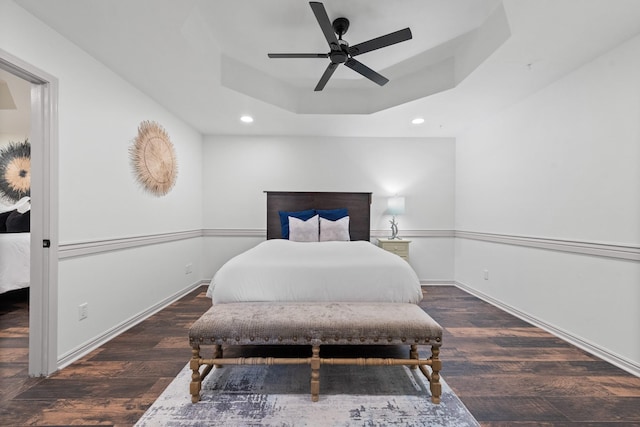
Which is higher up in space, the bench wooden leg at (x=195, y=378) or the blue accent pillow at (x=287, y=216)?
the blue accent pillow at (x=287, y=216)

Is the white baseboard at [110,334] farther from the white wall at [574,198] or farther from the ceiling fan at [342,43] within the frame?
the white wall at [574,198]

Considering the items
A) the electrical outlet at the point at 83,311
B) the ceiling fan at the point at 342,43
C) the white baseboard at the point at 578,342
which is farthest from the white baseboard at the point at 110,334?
the white baseboard at the point at 578,342

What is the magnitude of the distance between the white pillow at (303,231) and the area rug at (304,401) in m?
1.91

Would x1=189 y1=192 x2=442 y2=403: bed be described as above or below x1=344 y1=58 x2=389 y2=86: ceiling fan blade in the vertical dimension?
below

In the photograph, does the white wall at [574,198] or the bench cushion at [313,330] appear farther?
the white wall at [574,198]

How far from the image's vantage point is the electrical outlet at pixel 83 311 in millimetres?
2150

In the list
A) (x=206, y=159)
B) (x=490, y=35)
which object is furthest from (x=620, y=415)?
(x=206, y=159)

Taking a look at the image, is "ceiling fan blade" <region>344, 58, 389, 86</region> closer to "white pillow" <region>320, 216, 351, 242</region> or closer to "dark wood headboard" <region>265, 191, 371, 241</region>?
"white pillow" <region>320, 216, 351, 242</region>

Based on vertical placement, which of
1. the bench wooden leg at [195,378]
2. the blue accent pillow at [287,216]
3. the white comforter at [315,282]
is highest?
the blue accent pillow at [287,216]

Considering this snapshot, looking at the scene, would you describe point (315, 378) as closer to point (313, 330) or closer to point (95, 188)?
point (313, 330)

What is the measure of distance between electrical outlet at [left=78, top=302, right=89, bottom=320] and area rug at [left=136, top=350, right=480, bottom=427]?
94 cm

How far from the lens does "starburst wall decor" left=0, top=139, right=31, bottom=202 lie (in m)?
3.95

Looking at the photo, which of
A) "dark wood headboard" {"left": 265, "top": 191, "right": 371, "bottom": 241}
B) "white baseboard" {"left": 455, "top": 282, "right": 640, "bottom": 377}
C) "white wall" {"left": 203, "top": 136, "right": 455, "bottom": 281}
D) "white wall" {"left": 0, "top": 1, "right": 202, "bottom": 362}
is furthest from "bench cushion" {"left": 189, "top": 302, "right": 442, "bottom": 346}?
"white wall" {"left": 203, "top": 136, "right": 455, "bottom": 281}

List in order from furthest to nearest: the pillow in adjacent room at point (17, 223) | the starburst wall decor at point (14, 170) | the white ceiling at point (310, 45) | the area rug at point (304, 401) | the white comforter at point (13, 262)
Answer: the starburst wall decor at point (14, 170)
the pillow in adjacent room at point (17, 223)
the white comforter at point (13, 262)
the white ceiling at point (310, 45)
the area rug at point (304, 401)
